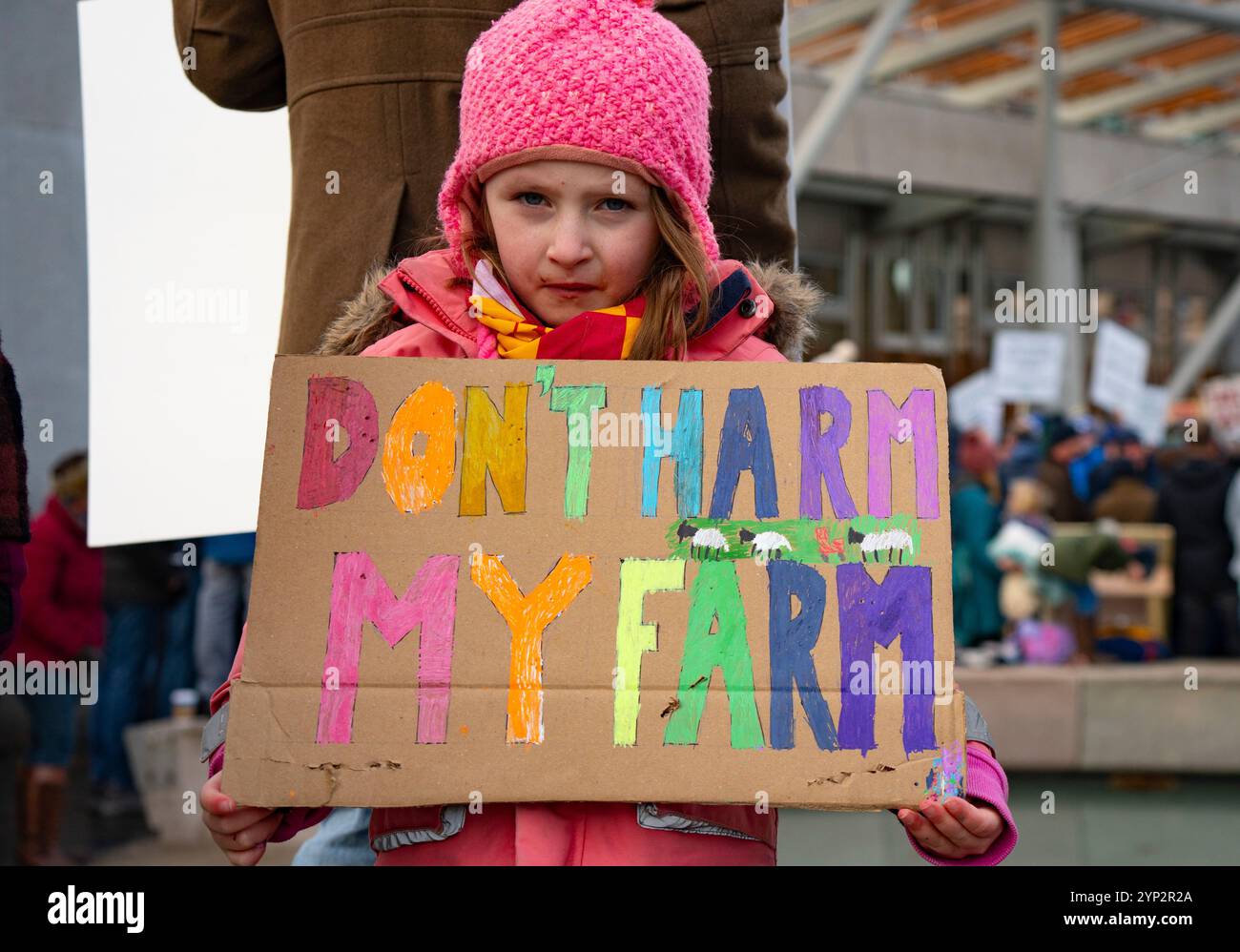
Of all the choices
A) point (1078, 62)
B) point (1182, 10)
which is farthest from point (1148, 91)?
point (1182, 10)

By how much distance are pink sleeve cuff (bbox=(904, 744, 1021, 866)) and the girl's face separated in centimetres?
69

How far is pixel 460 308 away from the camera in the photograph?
1.89 m

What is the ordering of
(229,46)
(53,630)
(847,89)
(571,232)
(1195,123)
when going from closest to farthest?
(571,232) < (229,46) < (53,630) < (847,89) < (1195,123)

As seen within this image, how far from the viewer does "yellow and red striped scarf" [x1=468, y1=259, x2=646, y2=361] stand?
5.95 ft

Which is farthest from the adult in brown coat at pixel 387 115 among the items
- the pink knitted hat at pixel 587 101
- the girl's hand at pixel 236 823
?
the girl's hand at pixel 236 823

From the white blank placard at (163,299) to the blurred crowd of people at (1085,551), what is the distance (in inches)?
226

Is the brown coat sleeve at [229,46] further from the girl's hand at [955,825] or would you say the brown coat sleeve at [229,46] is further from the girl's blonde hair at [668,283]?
the girl's hand at [955,825]

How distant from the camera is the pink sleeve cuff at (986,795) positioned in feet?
5.26

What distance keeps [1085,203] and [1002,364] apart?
38.5ft

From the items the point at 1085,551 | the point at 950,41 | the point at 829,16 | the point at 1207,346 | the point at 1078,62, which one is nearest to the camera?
the point at 1085,551

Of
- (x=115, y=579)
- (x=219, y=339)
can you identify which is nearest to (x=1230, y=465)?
(x=115, y=579)

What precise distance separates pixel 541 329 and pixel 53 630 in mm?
4273

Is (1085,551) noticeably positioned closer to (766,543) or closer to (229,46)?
(229,46)

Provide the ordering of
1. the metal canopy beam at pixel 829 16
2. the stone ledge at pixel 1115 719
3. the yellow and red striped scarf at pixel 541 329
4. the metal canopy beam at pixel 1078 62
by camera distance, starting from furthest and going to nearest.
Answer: the metal canopy beam at pixel 1078 62 → the metal canopy beam at pixel 829 16 → the stone ledge at pixel 1115 719 → the yellow and red striped scarf at pixel 541 329
